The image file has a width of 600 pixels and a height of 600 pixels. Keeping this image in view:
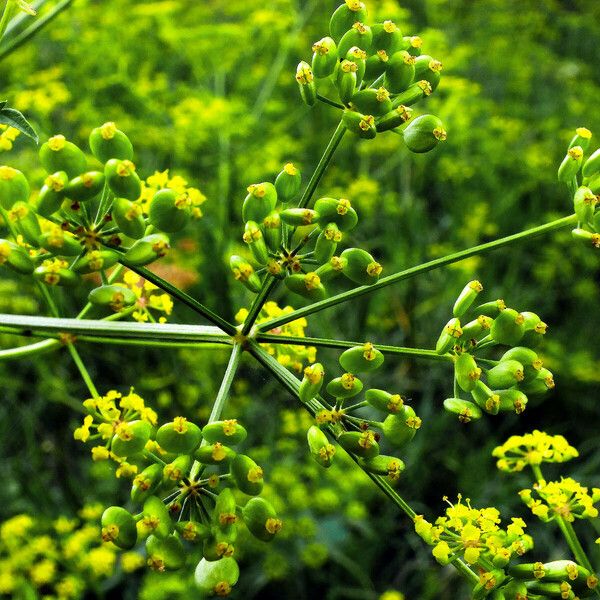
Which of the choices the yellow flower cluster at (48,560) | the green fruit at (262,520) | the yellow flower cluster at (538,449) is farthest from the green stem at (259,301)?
the yellow flower cluster at (48,560)

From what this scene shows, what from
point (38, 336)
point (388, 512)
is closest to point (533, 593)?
point (38, 336)

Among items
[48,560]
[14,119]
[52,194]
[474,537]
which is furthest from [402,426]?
[48,560]

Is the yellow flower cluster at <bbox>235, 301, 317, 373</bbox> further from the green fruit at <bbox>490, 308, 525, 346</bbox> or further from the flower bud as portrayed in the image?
the flower bud

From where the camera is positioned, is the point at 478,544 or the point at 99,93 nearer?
the point at 478,544

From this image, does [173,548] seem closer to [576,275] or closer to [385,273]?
[385,273]

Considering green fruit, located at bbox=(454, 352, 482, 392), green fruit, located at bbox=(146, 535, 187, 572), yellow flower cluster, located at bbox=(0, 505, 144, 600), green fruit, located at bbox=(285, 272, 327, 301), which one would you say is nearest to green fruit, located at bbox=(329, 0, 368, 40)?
green fruit, located at bbox=(285, 272, 327, 301)

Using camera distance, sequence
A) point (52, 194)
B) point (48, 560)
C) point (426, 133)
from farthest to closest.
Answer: point (48, 560), point (426, 133), point (52, 194)

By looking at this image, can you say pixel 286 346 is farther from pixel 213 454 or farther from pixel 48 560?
pixel 48 560
